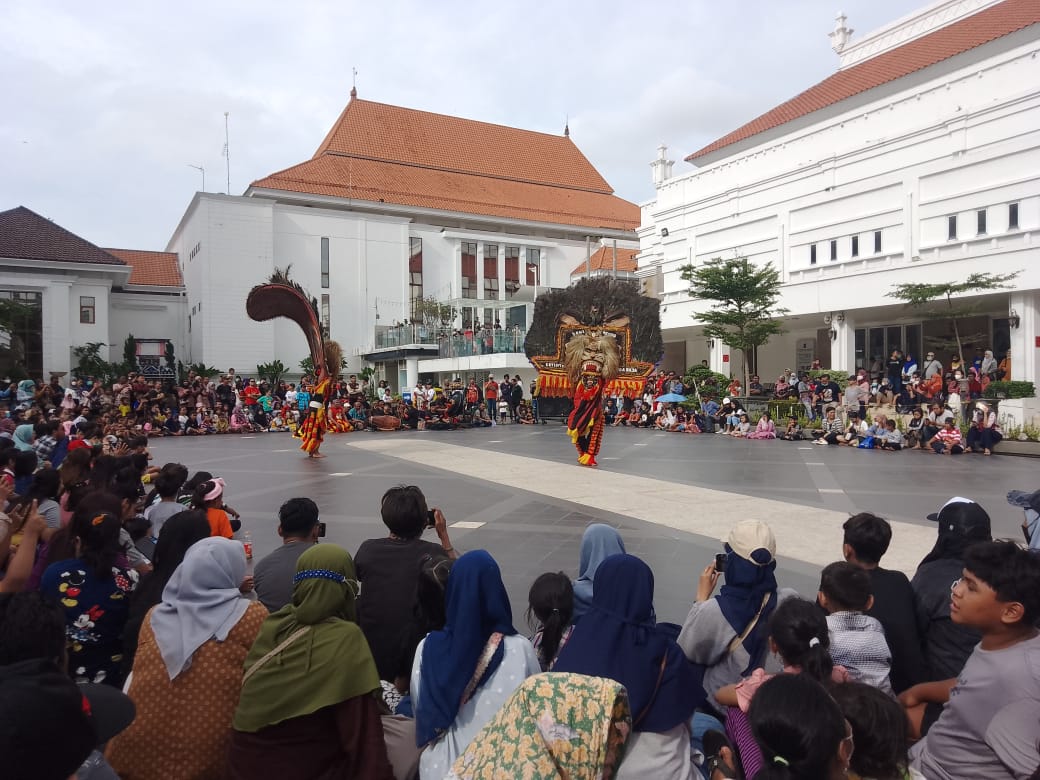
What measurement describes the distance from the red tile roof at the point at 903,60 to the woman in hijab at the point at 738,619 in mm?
22692

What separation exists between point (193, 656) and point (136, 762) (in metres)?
0.40

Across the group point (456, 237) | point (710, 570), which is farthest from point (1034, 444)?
point (456, 237)

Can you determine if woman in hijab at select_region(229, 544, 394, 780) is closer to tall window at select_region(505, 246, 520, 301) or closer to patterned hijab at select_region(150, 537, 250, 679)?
patterned hijab at select_region(150, 537, 250, 679)

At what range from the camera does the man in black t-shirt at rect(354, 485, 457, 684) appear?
138 inches

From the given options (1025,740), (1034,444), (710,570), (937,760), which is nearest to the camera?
(1025,740)

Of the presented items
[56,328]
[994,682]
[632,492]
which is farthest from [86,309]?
[994,682]

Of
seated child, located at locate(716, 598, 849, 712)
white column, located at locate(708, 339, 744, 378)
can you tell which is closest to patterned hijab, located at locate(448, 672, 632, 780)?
seated child, located at locate(716, 598, 849, 712)

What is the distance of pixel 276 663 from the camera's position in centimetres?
244

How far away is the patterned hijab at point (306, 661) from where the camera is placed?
7.89 ft

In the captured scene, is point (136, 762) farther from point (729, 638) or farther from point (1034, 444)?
point (1034, 444)

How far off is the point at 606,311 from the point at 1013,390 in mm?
11574

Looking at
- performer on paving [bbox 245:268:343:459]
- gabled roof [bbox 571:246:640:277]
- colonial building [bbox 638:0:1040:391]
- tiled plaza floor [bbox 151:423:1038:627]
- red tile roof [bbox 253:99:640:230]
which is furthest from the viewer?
red tile roof [bbox 253:99:640:230]

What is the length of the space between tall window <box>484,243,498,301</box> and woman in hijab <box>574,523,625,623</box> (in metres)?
38.7

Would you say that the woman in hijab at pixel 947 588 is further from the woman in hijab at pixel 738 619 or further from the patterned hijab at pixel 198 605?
the patterned hijab at pixel 198 605
